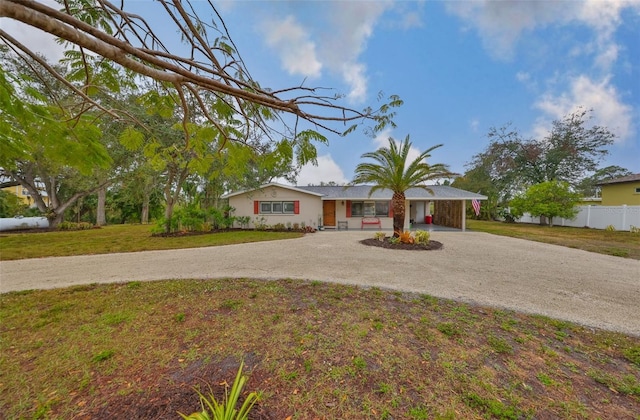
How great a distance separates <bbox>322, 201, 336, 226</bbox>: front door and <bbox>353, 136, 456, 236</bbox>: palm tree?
19.4 ft

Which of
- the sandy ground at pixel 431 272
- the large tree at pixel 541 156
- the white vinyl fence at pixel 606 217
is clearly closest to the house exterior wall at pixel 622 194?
the large tree at pixel 541 156

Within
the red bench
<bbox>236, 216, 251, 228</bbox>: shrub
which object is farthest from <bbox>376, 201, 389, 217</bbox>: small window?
<bbox>236, 216, 251, 228</bbox>: shrub

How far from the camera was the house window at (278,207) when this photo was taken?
16.0m

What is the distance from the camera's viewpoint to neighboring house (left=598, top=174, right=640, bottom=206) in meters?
18.0

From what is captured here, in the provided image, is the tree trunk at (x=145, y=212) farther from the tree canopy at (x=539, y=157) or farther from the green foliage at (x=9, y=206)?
the tree canopy at (x=539, y=157)

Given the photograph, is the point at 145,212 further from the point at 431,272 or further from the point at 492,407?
the point at 492,407

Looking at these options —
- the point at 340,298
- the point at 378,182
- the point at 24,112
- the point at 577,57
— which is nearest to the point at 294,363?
the point at 340,298

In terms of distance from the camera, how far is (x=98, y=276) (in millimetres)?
5621

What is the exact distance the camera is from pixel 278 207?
1611 cm

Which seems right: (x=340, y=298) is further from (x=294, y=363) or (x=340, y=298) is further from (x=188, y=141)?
(x=188, y=141)

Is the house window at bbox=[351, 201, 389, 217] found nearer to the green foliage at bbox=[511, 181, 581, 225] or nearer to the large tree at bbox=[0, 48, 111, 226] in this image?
the green foliage at bbox=[511, 181, 581, 225]

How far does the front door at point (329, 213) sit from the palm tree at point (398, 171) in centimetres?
592

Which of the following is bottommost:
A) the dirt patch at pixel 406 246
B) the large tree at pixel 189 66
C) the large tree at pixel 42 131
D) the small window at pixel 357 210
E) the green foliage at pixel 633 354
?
the green foliage at pixel 633 354

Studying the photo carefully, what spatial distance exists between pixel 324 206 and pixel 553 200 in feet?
57.9
